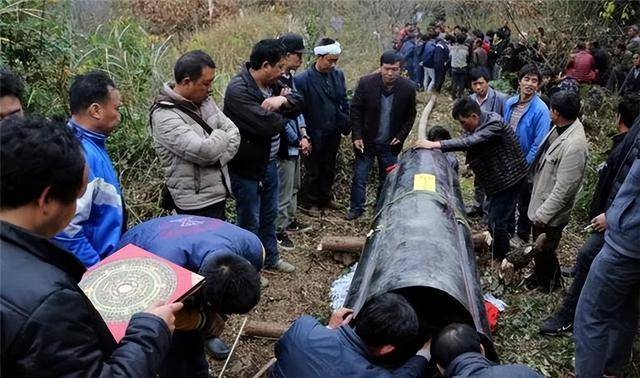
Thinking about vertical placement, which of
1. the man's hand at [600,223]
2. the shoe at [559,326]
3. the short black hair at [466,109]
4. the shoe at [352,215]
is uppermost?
the short black hair at [466,109]

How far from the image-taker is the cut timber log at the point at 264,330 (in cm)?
384

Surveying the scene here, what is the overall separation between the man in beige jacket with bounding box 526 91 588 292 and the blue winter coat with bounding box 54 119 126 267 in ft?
9.98

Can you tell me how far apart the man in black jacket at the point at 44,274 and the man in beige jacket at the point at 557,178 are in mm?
3366

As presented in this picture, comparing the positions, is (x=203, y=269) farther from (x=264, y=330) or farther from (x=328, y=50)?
(x=328, y=50)

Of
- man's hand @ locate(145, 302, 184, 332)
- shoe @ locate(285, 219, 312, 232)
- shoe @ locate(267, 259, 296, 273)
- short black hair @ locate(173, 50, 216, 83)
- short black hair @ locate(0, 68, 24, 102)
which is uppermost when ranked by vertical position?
short black hair @ locate(0, 68, 24, 102)

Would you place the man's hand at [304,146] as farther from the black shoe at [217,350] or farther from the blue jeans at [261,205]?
the black shoe at [217,350]

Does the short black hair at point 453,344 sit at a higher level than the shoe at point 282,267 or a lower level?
higher

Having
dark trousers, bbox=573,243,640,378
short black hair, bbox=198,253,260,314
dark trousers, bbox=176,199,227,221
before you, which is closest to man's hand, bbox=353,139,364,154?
dark trousers, bbox=176,199,227,221

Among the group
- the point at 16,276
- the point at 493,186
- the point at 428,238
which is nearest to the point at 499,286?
the point at 493,186

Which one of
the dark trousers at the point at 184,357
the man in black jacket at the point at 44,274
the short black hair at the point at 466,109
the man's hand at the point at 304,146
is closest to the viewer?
the man in black jacket at the point at 44,274

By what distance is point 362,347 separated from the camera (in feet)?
7.88

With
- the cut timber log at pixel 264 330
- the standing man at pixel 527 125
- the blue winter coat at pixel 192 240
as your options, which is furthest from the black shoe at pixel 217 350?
the standing man at pixel 527 125

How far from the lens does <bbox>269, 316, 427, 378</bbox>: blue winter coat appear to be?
235 cm

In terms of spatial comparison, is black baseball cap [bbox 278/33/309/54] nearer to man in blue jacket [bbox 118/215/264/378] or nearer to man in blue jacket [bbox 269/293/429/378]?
man in blue jacket [bbox 118/215/264/378]
